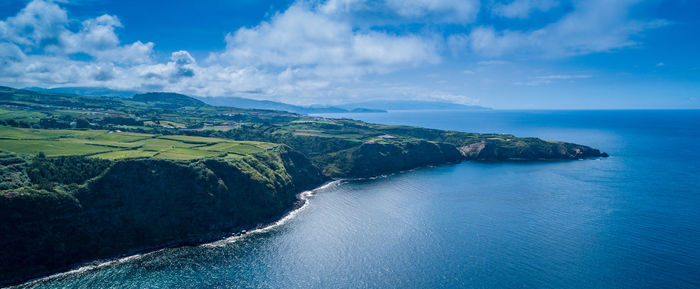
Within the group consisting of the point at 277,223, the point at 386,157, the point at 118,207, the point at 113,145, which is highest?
the point at 113,145

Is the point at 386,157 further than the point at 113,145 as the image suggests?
Yes

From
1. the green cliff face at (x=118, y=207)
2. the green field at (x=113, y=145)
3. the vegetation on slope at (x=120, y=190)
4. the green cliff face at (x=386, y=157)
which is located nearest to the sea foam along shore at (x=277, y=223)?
the green cliff face at (x=118, y=207)

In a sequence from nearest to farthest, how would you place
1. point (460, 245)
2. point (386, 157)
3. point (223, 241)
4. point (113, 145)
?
1. point (460, 245)
2. point (223, 241)
3. point (113, 145)
4. point (386, 157)

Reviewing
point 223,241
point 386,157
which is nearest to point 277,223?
point 223,241

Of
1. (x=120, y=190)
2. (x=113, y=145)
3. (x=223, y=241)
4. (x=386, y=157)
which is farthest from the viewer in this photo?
(x=386, y=157)

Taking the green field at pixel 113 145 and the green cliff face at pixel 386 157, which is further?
the green cliff face at pixel 386 157

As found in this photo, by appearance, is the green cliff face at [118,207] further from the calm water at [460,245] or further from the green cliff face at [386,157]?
the green cliff face at [386,157]

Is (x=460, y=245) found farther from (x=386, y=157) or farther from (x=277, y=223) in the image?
(x=386, y=157)
